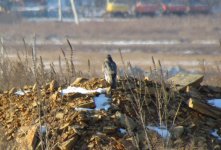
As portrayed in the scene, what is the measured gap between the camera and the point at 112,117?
8.30m

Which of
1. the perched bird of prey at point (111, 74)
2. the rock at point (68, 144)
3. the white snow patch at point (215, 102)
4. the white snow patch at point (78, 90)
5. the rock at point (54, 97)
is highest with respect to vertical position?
the perched bird of prey at point (111, 74)

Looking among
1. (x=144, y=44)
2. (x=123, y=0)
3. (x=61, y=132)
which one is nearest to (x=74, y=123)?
(x=61, y=132)

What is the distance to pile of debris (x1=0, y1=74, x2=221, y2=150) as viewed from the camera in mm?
7973

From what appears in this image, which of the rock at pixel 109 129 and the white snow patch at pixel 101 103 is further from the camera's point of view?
the white snow patch at pixel 101 103

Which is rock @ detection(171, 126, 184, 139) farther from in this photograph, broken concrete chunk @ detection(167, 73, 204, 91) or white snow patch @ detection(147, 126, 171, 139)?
broken concrete chunk @ detection(167, 73, 204, 91)

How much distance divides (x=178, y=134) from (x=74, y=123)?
4.06 ft

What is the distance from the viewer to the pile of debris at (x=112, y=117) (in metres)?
7.97

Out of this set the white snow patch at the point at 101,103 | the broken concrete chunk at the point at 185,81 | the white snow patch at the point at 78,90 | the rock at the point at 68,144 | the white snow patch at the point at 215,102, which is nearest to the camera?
the rock at the point at 68,144

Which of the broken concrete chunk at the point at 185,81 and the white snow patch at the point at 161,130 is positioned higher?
the broken concrete chunk at the point at 185,81

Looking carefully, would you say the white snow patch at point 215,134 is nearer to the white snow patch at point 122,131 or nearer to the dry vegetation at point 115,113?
the dry vegetation at point 115,113

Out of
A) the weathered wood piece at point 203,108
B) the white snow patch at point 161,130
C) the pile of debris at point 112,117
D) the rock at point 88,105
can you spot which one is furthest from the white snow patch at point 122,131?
the weathered wood piece at point 203,108

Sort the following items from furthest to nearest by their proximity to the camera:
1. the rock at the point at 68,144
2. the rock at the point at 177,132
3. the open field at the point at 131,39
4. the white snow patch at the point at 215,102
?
1. the open field at the point at 131,39
2. the white snow patch at the point at 215,102
3. the rock at the point at 177,132
4. the rock at the point at 68,144

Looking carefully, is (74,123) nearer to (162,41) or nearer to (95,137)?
(95,137)

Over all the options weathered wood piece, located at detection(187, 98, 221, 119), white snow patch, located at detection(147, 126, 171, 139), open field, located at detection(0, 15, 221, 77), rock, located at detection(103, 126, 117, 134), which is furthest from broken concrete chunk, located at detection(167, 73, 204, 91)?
open field, located at detection(0, 15, 221, 77)
